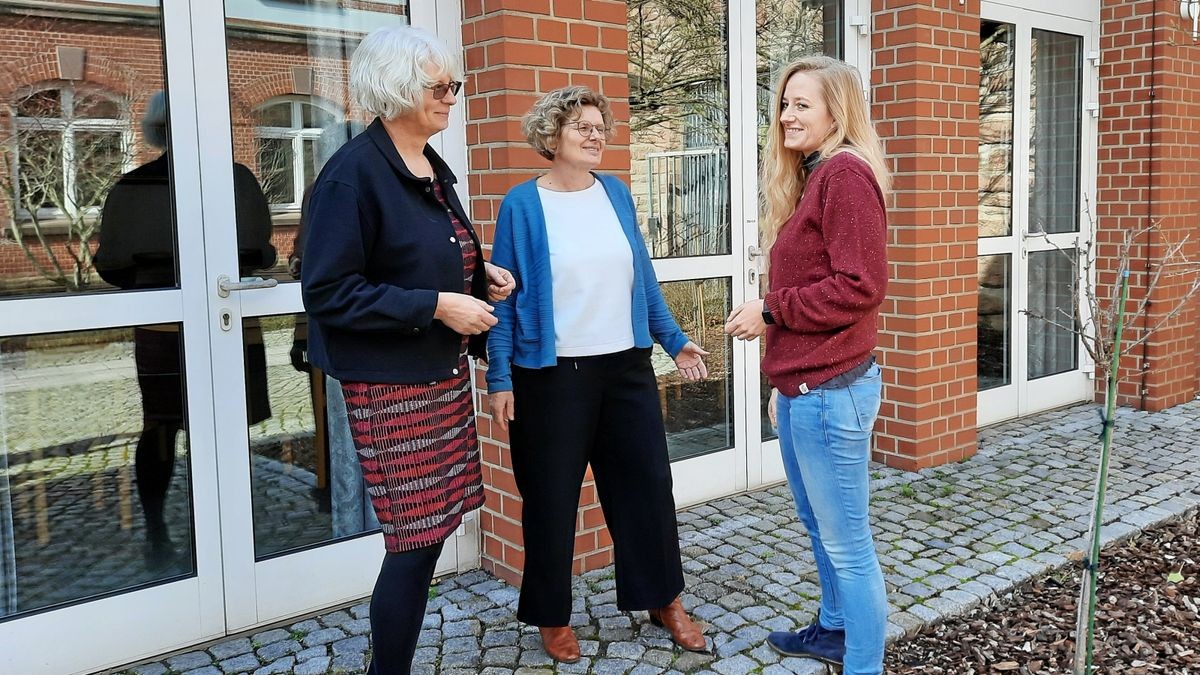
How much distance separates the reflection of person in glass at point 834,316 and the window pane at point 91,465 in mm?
1840

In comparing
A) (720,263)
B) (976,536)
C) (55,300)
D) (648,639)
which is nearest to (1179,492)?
(976,536)

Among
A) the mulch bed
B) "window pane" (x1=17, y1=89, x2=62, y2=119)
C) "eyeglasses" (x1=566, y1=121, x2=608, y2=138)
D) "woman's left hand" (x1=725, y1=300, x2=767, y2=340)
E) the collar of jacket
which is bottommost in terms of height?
the mulch bed

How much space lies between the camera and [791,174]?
2.75 metres

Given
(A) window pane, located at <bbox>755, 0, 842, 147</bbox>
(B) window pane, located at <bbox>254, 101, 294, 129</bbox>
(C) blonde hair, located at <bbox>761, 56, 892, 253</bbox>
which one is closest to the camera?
(C) blonde hair, located at <bbox>761, 56, 892, 253</bbox>

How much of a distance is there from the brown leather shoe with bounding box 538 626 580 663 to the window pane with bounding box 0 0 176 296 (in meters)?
1.61

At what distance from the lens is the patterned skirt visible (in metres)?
2.41

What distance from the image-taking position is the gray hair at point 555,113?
2873 millimetres

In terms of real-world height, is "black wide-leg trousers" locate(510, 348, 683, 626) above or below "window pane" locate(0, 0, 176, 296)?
below

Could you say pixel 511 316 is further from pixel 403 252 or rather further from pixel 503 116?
pixel 503 116

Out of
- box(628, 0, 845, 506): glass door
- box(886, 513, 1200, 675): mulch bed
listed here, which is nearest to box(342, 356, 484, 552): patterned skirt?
box(886, 513, 1200, 675): mulch bed

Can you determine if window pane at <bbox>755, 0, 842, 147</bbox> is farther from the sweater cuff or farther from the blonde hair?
the sweater cuff

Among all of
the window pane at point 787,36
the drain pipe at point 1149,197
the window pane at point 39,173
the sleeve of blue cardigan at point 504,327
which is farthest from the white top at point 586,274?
the drain pipe at point 1149,197

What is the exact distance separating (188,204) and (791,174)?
1.85m

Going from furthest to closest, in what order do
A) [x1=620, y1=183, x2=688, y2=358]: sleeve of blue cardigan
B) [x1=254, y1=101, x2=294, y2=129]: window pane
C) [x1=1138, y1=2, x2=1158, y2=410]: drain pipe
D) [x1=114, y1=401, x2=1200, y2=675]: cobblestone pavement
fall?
[x1=1138, y1=2, x2=1158, y2=410]: drain pipe, [x1=254, y1=101, x2=294, y2=129]: window pane, [x1=620, y1=183, x2=688, y2=358]: sleeve of blue cardigan, [x1=114, y1=401, x2=1200, y2=675]: cobblestone pavement
